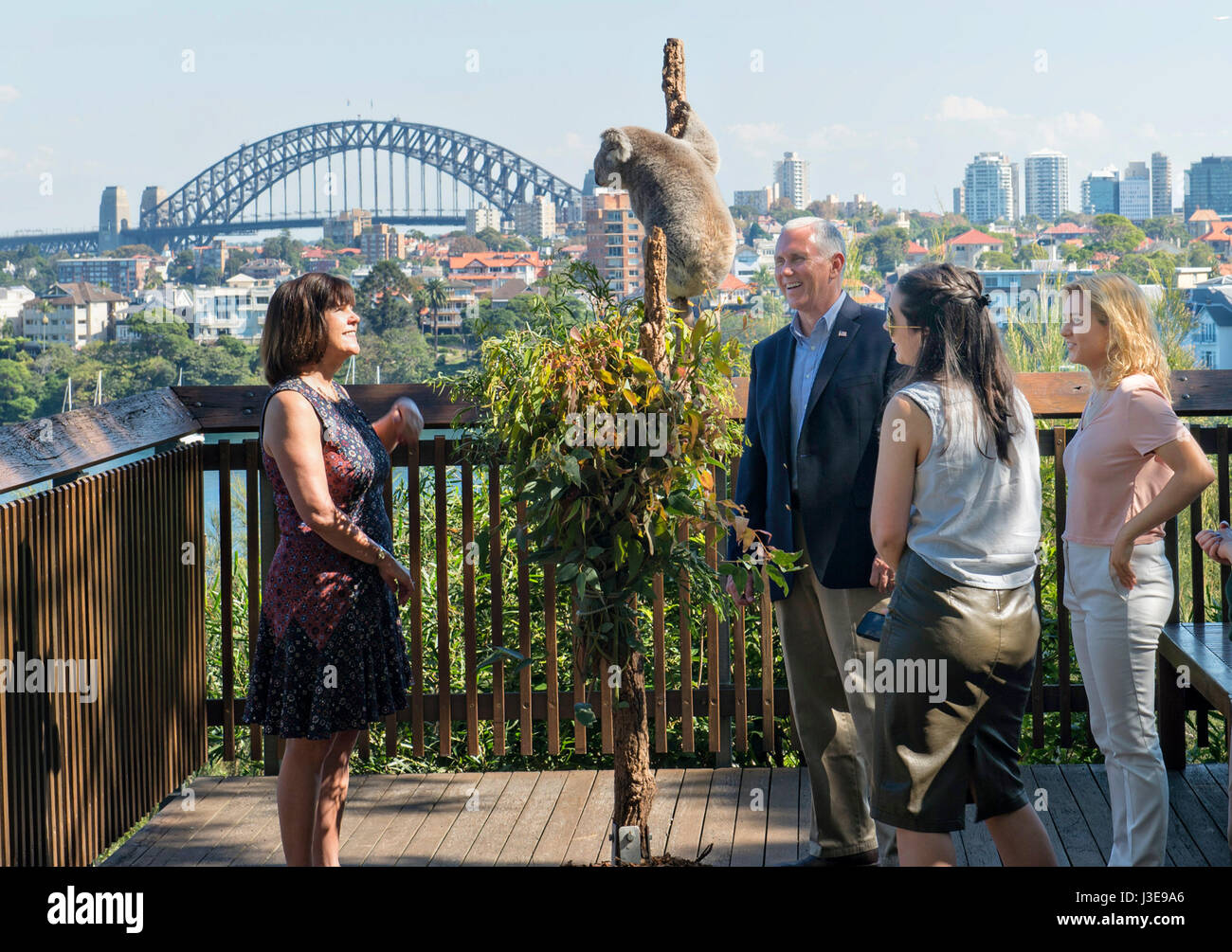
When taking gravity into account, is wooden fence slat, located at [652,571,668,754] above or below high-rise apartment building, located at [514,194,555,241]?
below

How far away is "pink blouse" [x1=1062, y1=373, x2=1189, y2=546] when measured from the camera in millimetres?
2471

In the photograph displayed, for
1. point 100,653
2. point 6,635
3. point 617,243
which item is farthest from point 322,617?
point 617,243

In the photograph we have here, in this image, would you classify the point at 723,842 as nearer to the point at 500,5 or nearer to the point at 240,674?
the point at 240,674

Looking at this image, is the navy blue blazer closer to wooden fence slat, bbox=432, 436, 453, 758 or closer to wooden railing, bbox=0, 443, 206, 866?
wooden fence slat, bbox=432, 436, 453, 758

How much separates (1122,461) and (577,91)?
97345 mm

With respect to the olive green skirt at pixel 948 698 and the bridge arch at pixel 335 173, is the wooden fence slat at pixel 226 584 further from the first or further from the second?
the bridge arch at pixel 335 173

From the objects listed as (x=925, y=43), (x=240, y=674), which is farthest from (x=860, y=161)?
(x=240, y=674)

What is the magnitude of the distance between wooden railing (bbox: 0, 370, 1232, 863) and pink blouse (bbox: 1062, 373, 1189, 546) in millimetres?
877

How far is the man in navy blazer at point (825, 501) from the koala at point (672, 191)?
199 millimetres

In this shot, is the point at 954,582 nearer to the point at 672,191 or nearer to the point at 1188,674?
the point at 672,191

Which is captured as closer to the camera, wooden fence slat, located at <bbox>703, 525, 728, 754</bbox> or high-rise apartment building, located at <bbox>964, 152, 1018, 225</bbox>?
wooden fence slat, located at <bbox>703, 525, 728, 754</bbox>

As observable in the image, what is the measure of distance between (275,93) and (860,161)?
59.5 metres

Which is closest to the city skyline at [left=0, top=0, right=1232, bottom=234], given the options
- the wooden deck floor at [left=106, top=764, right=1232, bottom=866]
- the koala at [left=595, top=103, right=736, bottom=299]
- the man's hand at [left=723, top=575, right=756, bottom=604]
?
the wooden deck floor at [left=106, top=764, right=1232, bottom=866]
